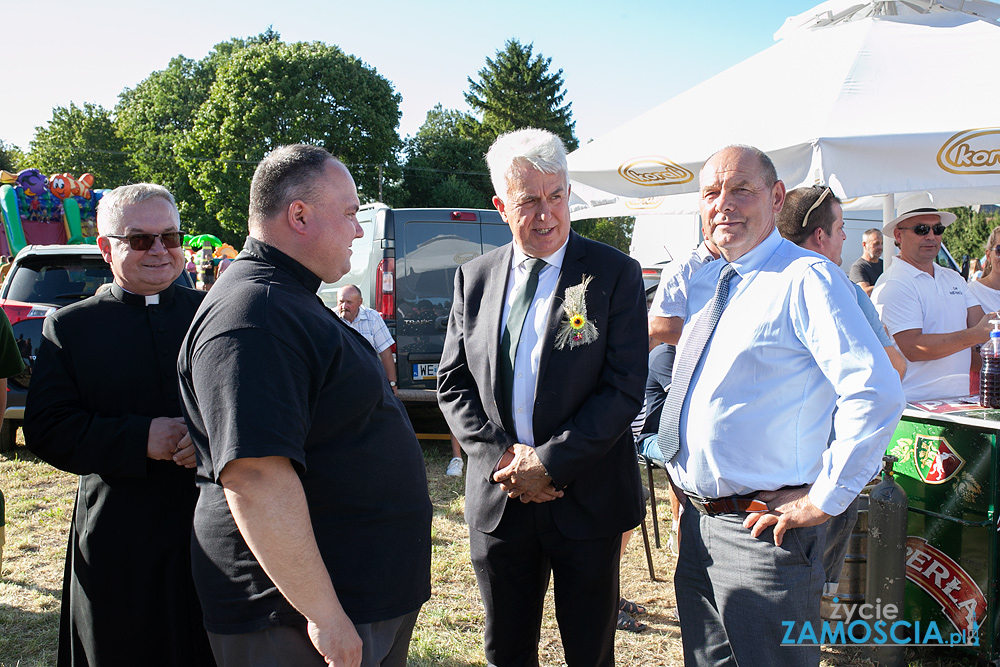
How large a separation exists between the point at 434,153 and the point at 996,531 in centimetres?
4124

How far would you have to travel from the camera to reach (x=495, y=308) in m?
2.48

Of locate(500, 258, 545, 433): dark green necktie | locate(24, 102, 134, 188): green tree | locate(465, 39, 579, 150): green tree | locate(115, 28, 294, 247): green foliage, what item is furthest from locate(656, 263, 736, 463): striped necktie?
locate(24, 102, 134, 188): green tree

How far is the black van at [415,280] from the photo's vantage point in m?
6.74

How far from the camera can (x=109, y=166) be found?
150 feet

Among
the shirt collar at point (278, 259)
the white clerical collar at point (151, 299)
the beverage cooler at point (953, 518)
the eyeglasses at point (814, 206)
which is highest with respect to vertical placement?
the eyeglasses at point (814, 206)

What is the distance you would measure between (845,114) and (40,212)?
52.7 feet

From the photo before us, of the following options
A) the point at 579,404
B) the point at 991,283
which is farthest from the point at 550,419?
the point at 991,283

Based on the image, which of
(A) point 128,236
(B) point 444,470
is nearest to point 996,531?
(A) point 128,236

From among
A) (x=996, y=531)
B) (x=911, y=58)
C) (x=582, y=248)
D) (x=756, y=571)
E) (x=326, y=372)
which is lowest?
(x=996, y=531)

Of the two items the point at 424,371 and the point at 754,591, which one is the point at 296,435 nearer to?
the point at 754,591

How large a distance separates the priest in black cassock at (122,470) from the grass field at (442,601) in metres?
1.38

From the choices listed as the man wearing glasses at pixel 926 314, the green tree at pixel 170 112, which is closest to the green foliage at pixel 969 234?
the man wearing glasses at pixel 926 314

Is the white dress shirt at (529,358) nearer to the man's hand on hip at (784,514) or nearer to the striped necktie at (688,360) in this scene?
the striped necktie at (688,360)

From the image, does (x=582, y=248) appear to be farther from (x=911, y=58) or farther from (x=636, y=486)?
(x=911, y=58)
